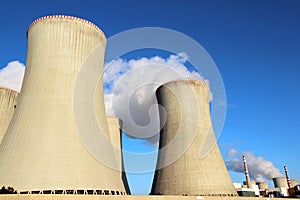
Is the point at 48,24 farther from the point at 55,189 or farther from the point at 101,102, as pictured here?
the point at 55,189

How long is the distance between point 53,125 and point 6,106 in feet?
20.4

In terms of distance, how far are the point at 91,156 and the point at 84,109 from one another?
1659 millimetres

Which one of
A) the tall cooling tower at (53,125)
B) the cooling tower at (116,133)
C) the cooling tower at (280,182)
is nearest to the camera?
the tall cooling tower at (53,125)

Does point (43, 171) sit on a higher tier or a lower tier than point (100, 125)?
lower

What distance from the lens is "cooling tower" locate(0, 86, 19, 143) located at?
45.3ft

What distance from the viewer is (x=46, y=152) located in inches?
347

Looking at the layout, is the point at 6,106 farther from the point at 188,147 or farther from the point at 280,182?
the point at 280,182

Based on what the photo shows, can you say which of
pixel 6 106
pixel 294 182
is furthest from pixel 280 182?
pixel 6 106

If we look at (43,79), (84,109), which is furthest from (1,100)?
(84,109)

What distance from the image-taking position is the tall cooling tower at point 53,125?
859cm

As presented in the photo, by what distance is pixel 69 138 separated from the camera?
365 inches

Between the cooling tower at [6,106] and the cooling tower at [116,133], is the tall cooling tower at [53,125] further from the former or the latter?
the cooling tower at [116,133]

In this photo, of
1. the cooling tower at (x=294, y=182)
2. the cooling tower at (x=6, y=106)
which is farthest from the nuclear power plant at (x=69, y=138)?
the cooling tower at (x=294, y=182)

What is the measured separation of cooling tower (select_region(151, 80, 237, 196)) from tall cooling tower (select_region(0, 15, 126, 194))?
4.57 m
